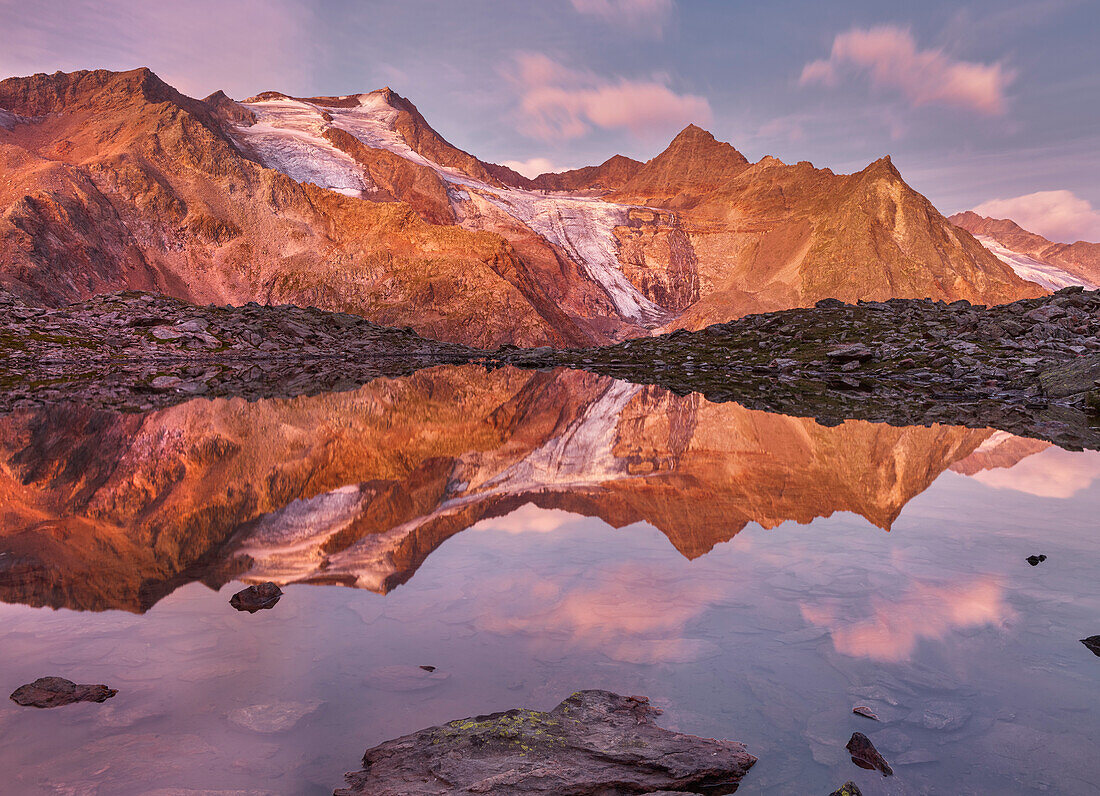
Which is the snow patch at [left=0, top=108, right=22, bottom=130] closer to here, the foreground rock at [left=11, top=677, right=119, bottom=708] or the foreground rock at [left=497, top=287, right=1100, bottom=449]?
the foreground rock at [left=497, top=287, right=1100, bottom=449]

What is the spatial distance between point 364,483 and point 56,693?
27.6ft

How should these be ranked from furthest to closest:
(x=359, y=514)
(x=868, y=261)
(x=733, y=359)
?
(x=868, y=261)
(x=733, y=359)
(x=359, y=514)

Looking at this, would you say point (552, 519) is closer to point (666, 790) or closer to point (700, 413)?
point (666, 790)

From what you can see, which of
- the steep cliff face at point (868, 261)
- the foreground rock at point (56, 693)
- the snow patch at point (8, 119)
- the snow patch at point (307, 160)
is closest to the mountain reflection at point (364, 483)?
the foreground rock at point (56, 693)

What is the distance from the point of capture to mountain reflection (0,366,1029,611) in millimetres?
9055

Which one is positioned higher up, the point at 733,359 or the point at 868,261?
the point at 868,261

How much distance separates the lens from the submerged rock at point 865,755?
4.86 metres

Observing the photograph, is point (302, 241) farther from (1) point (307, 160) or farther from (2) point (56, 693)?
(2) point (56, 693)

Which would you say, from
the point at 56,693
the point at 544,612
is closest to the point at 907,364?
the point at 544,612

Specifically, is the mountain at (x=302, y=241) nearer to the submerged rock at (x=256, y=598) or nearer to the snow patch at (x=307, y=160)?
the snow patch at (x=307, y=160)

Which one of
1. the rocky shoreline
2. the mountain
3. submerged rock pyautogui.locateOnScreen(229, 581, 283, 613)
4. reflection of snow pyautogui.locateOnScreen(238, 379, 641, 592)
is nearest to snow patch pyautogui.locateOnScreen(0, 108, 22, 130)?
the mountain

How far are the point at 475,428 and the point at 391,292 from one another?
4286 inches

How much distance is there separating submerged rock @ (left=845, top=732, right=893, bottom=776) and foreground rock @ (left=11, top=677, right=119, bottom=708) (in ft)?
19.9

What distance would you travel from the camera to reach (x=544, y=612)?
24.3ft
